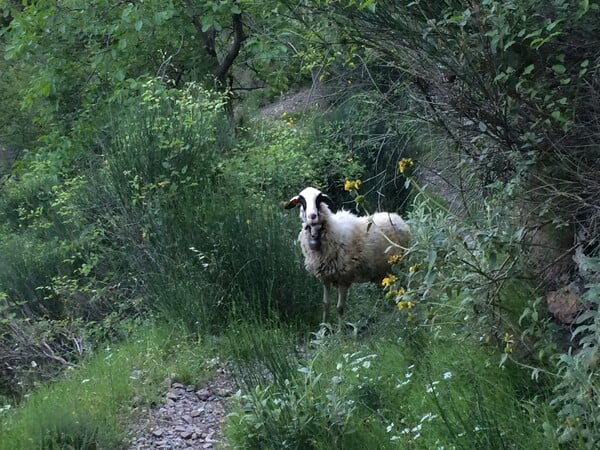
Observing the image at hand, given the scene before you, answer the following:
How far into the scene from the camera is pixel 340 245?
8.23 metres

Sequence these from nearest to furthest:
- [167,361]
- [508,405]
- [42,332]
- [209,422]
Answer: [508,405]
[209,422]
[167,361]
[42,332]

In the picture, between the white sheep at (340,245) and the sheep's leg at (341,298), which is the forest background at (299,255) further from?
the white sheep at (340,245)

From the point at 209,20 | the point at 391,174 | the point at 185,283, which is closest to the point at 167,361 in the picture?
the point at 185,283

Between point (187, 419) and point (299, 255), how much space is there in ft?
9.20

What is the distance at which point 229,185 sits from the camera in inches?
387

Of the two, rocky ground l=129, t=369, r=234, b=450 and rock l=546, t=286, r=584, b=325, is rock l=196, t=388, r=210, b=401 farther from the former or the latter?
rock l=546, t=286, r=584, b=325

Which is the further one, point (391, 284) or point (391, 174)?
point (391, 174)

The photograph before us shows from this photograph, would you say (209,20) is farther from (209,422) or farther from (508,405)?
(508,405)

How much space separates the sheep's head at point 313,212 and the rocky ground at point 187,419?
1691 millimetres

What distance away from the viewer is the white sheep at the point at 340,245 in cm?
816

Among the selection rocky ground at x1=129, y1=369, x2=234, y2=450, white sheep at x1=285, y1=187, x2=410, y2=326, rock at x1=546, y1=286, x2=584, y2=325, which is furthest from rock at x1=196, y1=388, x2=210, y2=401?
rock at x1=546, y1=286, x2=584, y2=325

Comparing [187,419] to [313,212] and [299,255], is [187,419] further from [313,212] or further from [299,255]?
[299,255]

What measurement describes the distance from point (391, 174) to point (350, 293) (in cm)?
234

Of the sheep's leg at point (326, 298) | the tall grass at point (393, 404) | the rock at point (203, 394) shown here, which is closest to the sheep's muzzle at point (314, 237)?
the sheep's leg at point (326, 298)
